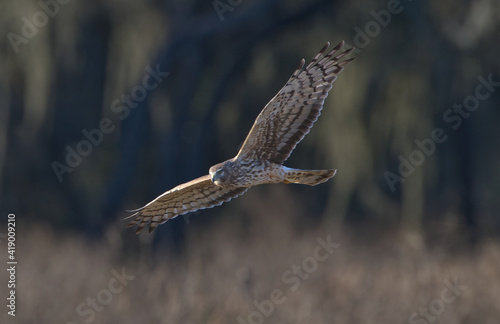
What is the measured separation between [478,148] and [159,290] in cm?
339

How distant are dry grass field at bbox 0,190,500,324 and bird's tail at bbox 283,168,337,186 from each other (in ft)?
11.4

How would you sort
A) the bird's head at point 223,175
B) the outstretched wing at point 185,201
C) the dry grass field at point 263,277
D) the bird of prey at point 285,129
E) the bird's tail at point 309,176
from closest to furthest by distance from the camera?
the bird's tail at point 309,176
the bird of prey at point 285,129
the bird's head at point 223,175
the outstretched wing at point 185,201
the dry grass field at point 263,277

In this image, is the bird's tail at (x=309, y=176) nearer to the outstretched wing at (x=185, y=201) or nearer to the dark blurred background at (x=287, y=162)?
the outstretched wing at (x=185, y=201)

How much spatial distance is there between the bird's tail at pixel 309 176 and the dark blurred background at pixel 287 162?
3.49m

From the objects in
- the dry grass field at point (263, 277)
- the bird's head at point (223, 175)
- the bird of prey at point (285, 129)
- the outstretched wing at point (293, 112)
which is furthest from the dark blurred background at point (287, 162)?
the outstretched wing at point (293, 112)

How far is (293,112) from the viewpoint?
7.48 metres

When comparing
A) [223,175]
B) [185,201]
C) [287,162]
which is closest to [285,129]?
[223,175]

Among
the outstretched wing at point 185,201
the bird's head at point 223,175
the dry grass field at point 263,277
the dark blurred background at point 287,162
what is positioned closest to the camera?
the bird's head at point 223,175

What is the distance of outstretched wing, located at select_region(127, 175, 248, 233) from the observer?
8.25 metres

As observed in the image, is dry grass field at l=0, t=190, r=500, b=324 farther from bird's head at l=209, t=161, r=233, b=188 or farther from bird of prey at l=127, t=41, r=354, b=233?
bird of prey at l=127, t=41, r=354, b=233

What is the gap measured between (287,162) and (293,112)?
444cm

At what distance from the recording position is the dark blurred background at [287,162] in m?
11.0

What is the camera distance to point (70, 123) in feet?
43.6

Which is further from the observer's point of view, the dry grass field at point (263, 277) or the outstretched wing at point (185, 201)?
the dry grass field at point (263, 277)
